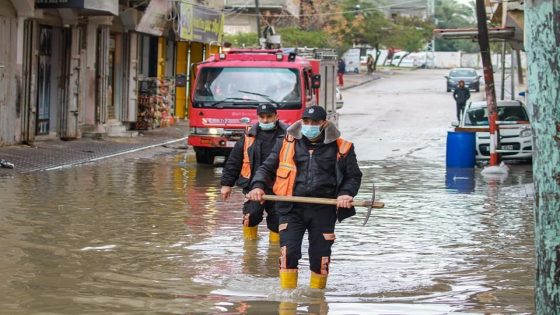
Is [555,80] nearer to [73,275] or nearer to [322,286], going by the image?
[322,286]

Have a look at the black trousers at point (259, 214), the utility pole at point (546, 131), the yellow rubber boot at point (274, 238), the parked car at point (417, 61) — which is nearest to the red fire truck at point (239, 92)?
the yellow rubber boot at point (274, 238)

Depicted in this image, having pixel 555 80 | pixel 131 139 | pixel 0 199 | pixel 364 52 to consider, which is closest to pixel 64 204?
pixel 0 199

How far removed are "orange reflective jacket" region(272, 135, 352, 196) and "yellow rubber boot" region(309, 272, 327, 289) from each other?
0.78 m

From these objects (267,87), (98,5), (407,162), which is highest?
(98,5)

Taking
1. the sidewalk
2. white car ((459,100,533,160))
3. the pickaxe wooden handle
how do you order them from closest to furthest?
the pickaxe wooden handle, the sidewalk, white car ((459,100,533,160))

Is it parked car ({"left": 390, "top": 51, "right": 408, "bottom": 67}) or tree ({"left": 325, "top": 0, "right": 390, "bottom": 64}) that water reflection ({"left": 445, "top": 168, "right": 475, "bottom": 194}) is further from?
parked car ({"left": 390, "top": 51, "right": 408, "bottom": 67})

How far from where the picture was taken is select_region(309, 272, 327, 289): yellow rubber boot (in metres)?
9.59

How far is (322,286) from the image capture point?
9.69 meters

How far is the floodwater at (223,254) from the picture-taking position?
936 cm

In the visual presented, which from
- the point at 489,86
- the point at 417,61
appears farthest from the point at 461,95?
the point at 417,61

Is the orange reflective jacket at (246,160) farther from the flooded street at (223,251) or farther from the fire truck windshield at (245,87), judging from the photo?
the fire truck windshield at (245,87)

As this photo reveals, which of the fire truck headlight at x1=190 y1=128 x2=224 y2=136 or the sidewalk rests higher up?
the fire truck headlight at x1=190 y1=128 x2=224 y2=136

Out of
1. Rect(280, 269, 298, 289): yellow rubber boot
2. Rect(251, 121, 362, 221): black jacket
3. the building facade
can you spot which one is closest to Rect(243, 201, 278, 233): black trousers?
Rect(280, 269, 298, 289): yellow rubber boot

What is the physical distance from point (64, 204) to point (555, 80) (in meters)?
11.4
